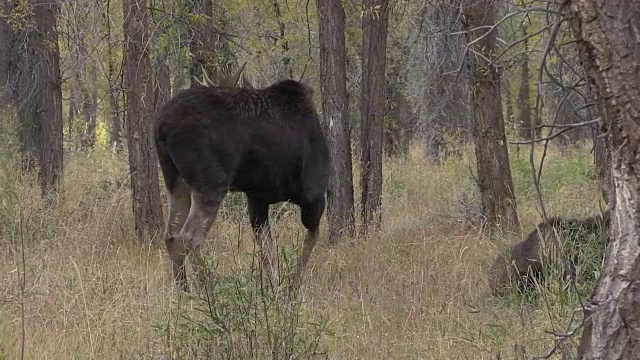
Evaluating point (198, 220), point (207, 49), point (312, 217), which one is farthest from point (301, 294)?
point (207, 49)

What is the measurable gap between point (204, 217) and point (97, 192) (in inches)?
182

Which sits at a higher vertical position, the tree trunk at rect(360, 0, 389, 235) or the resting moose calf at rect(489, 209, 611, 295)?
the tree trunk at rect(360, 0, 389, 235)

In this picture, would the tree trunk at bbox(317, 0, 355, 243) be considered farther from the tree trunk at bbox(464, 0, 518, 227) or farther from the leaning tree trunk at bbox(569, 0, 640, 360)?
the leaning tree trunk at bbox(569, 0, 640, 360)

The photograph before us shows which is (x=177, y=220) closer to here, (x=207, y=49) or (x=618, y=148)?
(x=207, y=49)

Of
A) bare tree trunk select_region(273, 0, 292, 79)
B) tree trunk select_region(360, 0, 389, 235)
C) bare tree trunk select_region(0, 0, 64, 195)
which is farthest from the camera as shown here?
bare tree trunk select_region(273, 0, 292, 79)

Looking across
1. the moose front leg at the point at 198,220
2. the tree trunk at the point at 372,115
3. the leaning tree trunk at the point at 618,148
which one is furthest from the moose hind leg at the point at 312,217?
the leaning tree trunk at the point at 618,148

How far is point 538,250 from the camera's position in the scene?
6.74m

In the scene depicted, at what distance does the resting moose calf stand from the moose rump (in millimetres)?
1676

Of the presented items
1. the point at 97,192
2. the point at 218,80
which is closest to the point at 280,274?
the point at 218,80

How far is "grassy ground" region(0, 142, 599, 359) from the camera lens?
5133 mm

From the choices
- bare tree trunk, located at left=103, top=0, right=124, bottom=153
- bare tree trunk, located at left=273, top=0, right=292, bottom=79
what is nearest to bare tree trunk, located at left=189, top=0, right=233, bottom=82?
bare tree trunk, located at left=103, top=0, right=124, bottom=153

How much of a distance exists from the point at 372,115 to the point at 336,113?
1.84ft

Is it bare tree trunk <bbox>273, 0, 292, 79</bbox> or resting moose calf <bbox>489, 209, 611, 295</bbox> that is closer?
resting moose calf <bbox>489, 209, 611, 295</bbox>

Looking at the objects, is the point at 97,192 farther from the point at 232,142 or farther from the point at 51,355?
the point at 51,355
